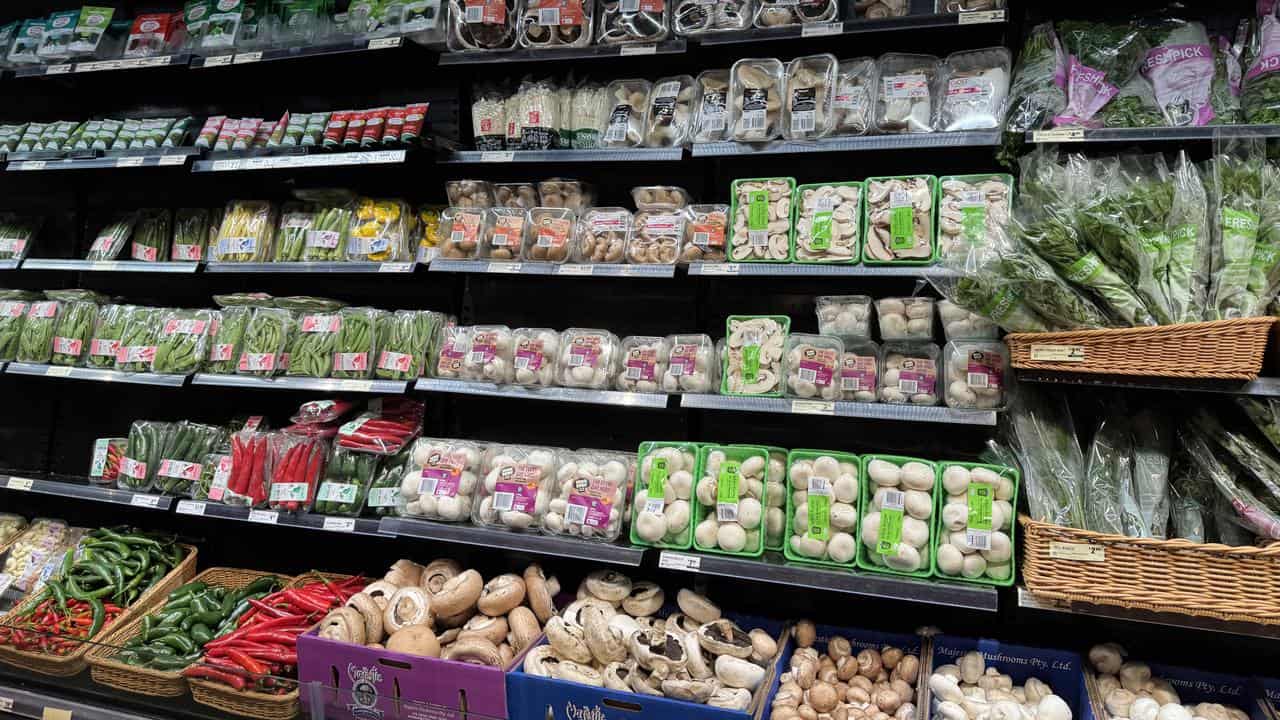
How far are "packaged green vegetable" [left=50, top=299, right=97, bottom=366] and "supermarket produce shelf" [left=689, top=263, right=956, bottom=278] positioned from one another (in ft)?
8.83

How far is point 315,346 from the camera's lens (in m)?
3.13

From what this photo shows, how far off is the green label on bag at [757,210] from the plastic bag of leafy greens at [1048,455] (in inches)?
36.6

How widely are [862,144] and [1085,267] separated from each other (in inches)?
31.0

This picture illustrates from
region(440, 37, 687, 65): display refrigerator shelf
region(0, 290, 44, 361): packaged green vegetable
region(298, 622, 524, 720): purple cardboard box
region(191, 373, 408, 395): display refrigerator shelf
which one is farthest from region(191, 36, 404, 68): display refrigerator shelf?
region(298, 622, 524, 720): purple cardboard box

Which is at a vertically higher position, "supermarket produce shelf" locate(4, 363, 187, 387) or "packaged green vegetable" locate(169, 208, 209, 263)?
"packaged green vegetable" locate(169, 208, 209, 263)

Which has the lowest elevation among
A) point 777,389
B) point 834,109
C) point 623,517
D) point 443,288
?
point 623,517

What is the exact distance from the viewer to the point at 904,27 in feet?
8.28

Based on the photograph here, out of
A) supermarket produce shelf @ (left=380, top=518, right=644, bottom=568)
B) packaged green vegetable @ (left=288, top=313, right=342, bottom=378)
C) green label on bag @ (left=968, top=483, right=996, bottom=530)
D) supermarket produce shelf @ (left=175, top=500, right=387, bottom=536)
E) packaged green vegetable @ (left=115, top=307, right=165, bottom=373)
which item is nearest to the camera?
green label on bag @ (left=968, top=483, right=996, bottom=530)

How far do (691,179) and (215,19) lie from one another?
Answer: 2.13m

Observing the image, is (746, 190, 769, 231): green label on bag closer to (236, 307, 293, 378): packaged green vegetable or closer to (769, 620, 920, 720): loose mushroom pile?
(769, 620, 920, 720): loose mushroom pile

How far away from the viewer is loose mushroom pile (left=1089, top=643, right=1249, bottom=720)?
2123 mm

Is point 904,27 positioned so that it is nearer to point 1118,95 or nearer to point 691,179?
point 1118,95

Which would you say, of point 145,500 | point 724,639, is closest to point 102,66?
point 145,500

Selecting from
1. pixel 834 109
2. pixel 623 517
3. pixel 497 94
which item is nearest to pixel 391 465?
pixel 623 517
